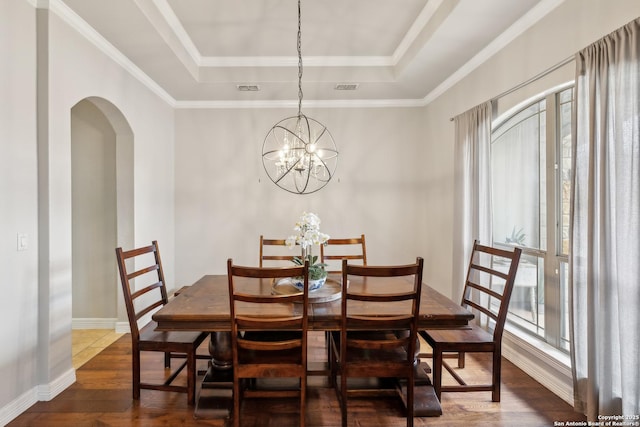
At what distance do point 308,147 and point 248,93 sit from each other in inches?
78.7

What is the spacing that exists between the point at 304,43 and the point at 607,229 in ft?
10.0

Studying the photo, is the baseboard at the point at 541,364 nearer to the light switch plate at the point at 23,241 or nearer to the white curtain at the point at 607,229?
the white curtain at the point at 607,229

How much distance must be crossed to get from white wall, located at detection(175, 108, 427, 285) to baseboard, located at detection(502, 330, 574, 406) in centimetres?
191

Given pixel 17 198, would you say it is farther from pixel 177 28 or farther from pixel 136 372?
pixel 177 28

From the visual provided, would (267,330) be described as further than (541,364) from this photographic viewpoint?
No

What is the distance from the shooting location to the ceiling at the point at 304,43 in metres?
2.74

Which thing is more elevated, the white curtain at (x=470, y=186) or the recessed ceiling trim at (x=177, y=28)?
the recessed ceiling trim at (x=177, y=28)

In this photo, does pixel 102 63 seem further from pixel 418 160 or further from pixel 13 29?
pixel 418 160

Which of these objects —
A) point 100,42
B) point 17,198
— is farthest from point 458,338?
point 100,42

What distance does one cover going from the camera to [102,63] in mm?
3076

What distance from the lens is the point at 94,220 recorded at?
3842mm

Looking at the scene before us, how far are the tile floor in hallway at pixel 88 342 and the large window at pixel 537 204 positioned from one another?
3.90 m

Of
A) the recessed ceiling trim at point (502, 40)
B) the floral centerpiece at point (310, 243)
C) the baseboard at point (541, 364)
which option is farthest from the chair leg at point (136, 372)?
the recessed ceiling trim at point (502, 40)

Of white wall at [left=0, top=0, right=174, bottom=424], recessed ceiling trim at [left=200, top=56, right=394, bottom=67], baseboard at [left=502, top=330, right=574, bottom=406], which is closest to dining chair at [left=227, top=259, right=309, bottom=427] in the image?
white wall at [left=0, top=0, right=174, bottom=424]
